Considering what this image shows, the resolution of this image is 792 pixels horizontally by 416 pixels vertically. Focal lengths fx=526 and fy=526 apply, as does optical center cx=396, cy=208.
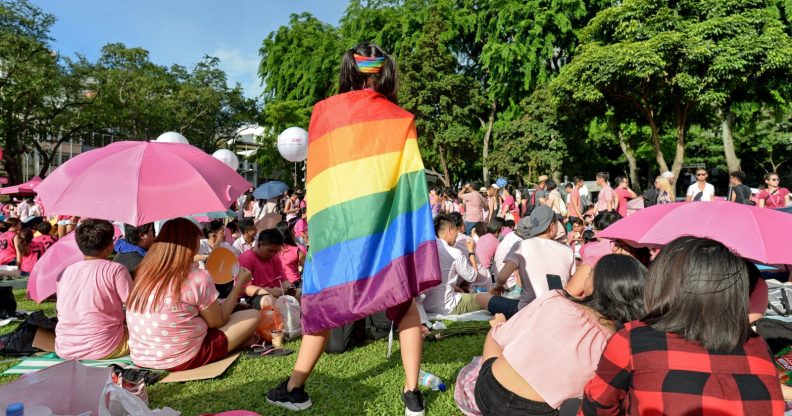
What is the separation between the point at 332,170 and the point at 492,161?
72.5 ft

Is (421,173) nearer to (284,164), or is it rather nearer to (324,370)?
(324,370)

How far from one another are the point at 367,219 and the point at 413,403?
99cm

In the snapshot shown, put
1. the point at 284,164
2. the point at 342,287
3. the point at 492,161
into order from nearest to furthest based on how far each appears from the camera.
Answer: the point at 342,287, the point at 492,161, the point at 284,164

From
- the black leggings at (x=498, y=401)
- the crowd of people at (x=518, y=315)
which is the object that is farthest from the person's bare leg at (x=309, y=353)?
the black leggings at (x=498, y=401)

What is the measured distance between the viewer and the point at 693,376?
1580 millimetres

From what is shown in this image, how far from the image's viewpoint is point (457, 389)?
2879 millimetres

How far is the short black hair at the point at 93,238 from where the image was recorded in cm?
351

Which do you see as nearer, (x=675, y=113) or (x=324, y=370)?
(x=324, y=370)

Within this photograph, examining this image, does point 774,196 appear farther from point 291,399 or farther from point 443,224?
point 291,399

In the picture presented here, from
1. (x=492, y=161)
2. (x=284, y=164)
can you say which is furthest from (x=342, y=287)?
(x=284, y=164)

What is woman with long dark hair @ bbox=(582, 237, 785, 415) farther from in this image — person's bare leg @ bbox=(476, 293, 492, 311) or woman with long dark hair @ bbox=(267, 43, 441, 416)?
person's bare leg @ bbox=(476, 293, 492, 311)

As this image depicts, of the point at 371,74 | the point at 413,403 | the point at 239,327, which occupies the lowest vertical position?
the point at 413,403

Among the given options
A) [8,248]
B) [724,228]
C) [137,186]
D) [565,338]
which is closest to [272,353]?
[137,186]

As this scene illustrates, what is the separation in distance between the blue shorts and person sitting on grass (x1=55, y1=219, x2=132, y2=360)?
2.70 m
